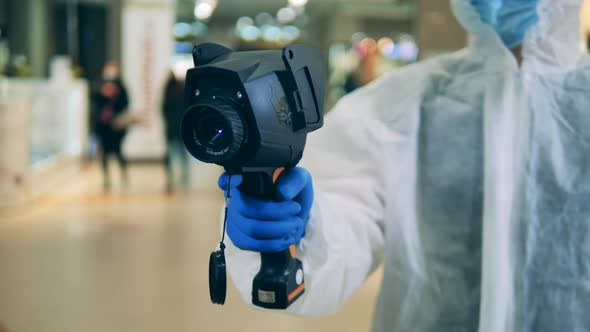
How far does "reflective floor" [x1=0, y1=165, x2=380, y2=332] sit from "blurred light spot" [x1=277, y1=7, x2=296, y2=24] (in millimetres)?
9759

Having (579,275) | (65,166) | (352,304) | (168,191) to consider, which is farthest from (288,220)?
(65,166)

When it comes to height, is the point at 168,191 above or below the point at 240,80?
below

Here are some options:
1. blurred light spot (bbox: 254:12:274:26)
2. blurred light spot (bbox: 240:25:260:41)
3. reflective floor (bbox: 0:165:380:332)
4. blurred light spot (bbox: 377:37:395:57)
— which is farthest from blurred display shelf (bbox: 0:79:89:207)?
blurred light spot (bbox: 240:25:260:41)

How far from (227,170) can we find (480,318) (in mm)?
535

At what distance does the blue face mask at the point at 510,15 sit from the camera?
3.74 ft

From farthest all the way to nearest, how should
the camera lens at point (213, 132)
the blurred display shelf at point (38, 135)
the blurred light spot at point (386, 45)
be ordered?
the blurred light spot at point (386, 45)
the blurred display shelf at point (38, 135)
the camera lens at point (213, 132)

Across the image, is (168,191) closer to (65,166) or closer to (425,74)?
(65,166)

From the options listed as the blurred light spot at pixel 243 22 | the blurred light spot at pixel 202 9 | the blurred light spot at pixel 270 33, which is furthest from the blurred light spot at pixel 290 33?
the blurred light spot at pixel 202 9

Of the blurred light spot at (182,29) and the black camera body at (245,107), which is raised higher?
the blurred light spot at (182,29)

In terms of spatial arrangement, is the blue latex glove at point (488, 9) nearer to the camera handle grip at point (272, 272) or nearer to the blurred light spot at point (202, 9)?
the camera handle grip at point (272, 272)

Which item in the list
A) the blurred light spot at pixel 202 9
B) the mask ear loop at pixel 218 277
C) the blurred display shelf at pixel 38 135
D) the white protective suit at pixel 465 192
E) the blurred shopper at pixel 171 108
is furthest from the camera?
the blurred light spot at pixel 202 9

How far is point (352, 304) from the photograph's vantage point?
130 inches

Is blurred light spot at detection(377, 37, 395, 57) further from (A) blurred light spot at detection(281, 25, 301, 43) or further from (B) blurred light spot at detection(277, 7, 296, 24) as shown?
(A) blurred light spot at detection(281, 25, 301, 43)

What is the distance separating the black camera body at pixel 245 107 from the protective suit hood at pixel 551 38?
1.43ft
